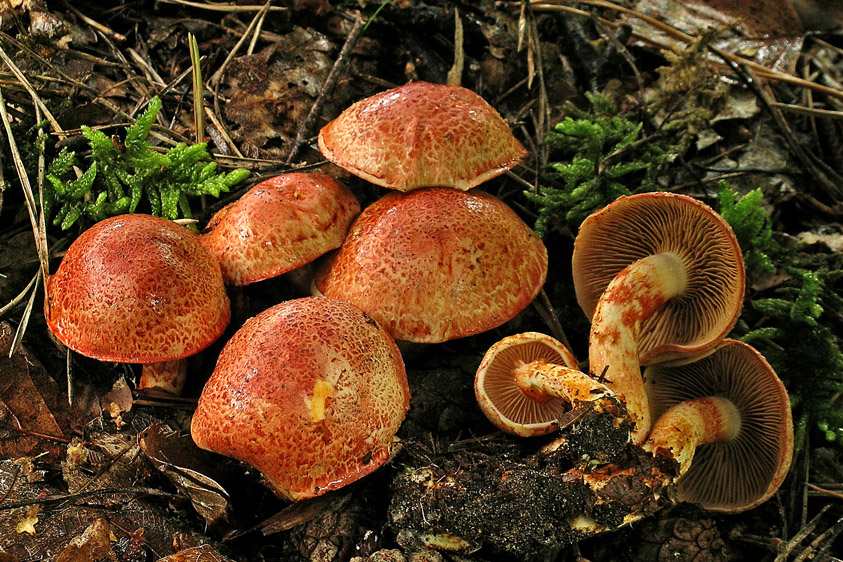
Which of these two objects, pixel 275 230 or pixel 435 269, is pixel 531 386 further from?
pixel 275 230

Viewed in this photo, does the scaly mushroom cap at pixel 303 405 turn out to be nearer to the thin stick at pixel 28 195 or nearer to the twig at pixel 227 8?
the thin stick at pixel 28 195

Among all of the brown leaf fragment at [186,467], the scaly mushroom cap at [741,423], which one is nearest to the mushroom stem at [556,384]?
the scaly mushroom cap at [741,423]

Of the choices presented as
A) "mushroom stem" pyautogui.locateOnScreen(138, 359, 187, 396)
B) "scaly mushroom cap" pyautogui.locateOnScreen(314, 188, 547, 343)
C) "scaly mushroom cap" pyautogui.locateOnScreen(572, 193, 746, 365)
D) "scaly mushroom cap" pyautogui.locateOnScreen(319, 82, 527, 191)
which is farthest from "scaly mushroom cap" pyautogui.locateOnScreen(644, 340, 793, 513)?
"mushroom stem" pyautogui.locateOnScreen(138, 359, 187, 396)

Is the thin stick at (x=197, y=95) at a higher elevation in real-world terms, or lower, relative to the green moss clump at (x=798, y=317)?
higher

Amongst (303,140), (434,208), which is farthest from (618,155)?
(303,140)

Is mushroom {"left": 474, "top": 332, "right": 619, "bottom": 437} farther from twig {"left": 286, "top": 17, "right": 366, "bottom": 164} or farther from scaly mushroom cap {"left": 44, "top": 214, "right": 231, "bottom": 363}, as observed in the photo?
twig {"left": 286, "top": 17, "right": 366, "bottom": 164}

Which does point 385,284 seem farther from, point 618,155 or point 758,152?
point 758,152

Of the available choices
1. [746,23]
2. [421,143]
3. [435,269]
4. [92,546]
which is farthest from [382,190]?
[746,23]
